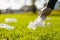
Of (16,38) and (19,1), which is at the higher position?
(16,38)

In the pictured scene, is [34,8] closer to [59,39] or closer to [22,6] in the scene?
[22,6]

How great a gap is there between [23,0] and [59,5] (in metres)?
16.5

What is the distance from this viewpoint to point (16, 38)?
17.3 feet

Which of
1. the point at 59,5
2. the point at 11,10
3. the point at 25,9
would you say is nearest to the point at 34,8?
the point at 25,9

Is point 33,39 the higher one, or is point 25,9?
point 33,39

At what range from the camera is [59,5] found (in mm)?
5461

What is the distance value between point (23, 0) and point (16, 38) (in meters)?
16.7

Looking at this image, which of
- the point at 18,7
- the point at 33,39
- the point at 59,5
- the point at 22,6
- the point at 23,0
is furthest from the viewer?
the point at 22,6

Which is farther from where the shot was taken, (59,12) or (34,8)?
(34,8)

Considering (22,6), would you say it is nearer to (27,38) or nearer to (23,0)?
(23,0)

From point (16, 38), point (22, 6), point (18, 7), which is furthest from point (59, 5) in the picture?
point (22, 6)

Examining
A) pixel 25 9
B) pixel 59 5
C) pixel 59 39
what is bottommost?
pixel 25 9

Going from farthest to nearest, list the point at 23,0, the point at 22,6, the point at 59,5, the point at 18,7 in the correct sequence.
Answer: the point at 22,6 < the point at 18,7 < the point at 23,0 < the point at 59,5

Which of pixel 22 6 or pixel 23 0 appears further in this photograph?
pixel 22 6
